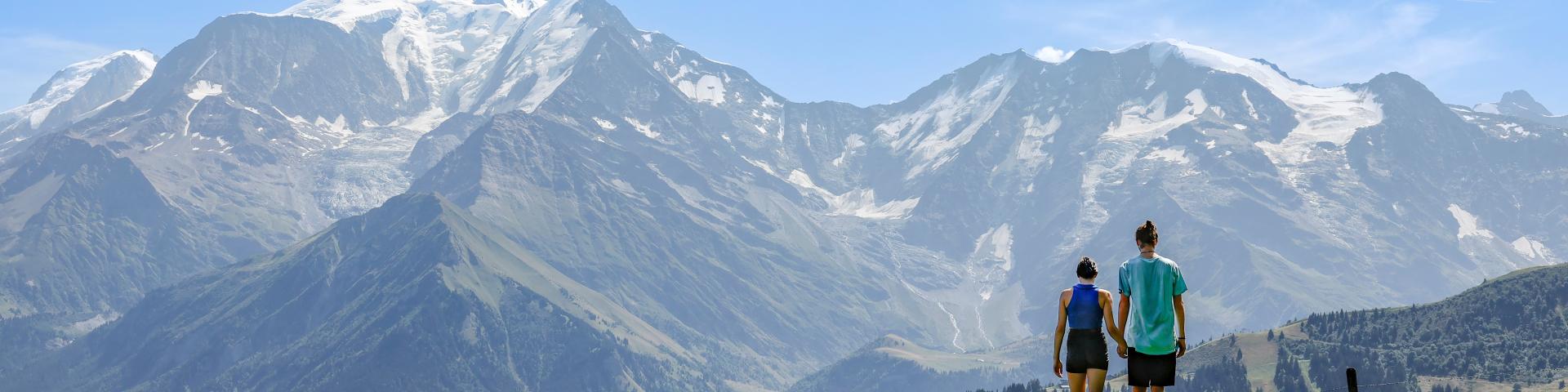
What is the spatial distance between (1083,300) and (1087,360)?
109 cm

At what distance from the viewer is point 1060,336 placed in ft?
87.4

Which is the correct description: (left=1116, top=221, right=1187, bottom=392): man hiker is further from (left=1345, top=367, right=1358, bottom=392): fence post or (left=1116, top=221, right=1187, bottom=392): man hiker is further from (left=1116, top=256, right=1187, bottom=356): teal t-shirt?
(left=1345, top=367, right=1358, bottom=392): fence post

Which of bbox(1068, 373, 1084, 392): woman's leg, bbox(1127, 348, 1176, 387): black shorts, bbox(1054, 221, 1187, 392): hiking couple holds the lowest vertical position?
bbox(1068, 373, 1084, 392): woman's leg

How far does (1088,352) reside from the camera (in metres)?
26.9

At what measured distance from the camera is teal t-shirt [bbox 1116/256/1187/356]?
2589 cm

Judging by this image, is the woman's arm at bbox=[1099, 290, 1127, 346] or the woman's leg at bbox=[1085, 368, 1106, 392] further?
the woman's arm at bbox=[1099, 290, 1127, 346]

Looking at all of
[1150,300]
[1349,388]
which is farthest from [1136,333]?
[1349,388]

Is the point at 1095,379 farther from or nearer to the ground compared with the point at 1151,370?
nearer to the ground

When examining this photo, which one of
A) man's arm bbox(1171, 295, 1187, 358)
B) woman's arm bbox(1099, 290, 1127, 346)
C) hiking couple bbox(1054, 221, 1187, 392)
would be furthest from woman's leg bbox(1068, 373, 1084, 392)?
man's arm bbox(1171, 295, 1187, 358)

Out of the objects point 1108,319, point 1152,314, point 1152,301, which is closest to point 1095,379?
point 1108,319

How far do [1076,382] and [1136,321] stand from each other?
1.58 metres

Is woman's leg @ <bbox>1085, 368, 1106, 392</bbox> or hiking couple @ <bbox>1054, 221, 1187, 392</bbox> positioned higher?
hiking couple @ <bbox>1054, 221, 1187, 392</bbox>

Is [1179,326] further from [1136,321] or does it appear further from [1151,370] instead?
[1151,370]

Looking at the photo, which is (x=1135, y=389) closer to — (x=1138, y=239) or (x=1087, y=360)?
(x=1087, y=360)
